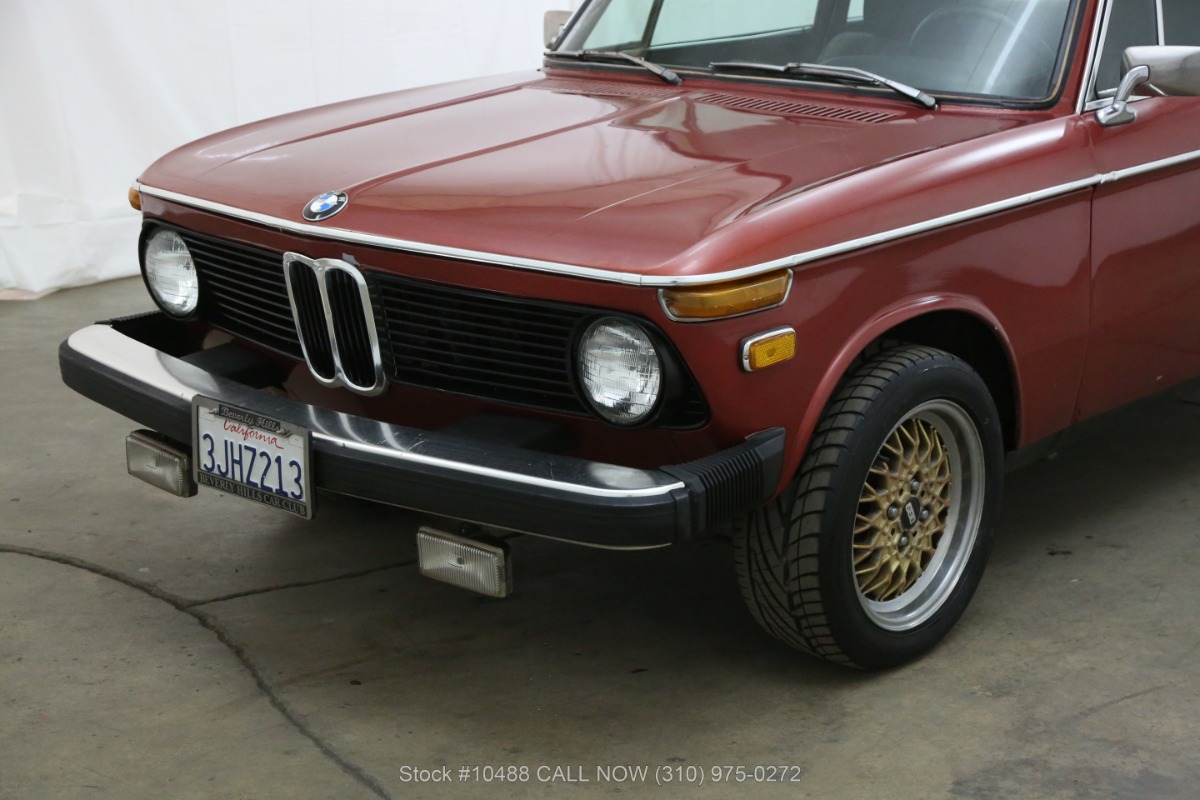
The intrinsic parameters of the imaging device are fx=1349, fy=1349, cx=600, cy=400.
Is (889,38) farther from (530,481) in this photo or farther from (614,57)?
(530,481)

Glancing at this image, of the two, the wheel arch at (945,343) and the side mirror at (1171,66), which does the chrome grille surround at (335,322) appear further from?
the side mirror at (1171,66)

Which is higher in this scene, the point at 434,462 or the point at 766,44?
the point at 766,44

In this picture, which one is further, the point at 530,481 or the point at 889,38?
the point at 889,38

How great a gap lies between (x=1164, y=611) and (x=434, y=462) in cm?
191

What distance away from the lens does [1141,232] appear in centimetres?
326

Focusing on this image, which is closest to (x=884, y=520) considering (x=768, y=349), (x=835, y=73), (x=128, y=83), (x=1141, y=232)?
(x=768, y=349)

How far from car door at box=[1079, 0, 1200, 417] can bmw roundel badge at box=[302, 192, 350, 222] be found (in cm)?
171

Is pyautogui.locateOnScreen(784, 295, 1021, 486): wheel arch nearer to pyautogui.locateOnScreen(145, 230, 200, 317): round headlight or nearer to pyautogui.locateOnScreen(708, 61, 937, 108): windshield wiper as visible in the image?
pyautogui.locateOnScreen(708, 61, 937, 108): windshield wiper

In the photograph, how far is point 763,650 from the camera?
10.4 ft

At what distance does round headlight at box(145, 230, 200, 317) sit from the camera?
328 centimetres

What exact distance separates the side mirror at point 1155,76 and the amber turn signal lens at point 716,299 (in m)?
1.20

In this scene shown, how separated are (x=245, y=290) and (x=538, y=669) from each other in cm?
111

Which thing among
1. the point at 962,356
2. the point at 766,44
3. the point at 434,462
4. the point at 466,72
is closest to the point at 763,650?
the point at 962,356

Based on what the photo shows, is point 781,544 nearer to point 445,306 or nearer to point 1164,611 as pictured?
point 445,306
